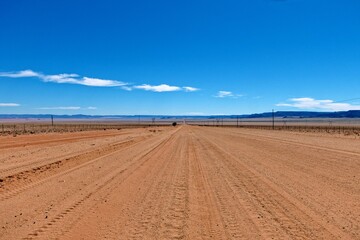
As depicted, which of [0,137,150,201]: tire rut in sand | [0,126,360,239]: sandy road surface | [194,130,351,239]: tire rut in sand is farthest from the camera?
[0,137,150,201]: tire rut in sand

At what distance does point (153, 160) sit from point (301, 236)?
12.2 metres

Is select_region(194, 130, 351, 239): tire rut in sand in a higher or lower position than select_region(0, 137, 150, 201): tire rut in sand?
lower

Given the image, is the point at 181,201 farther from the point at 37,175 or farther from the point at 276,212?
the point at 37,175

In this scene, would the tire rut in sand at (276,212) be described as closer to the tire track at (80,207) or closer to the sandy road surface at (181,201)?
the sandy road surface at (181,201)

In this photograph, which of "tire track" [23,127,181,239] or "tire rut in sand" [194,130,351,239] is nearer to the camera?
"tire rut in sand" [194,130,351,239]

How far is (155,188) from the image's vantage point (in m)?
10.8

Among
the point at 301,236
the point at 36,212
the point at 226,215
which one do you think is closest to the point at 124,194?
the point at 36,212

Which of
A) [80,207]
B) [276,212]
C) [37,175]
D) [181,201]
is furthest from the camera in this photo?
[37,175]

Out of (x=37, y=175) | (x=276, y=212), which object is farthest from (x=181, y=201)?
(x=37, y=175)

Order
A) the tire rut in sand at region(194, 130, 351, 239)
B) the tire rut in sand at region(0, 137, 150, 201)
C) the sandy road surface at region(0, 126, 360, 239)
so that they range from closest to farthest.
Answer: the tire rut in sand at region(194, 130, 351, 239)
the sandy road surface at region(0, 126, 360, 239)
the tire rut in sand at region(0, 137, 150, 201)

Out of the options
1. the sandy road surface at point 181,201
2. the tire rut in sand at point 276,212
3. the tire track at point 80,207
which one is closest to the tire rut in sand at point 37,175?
the sandy road surface at point 181,201

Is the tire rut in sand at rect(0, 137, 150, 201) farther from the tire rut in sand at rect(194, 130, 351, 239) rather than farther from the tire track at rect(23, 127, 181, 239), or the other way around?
the tire rut in sand at rect(194, 130, 351, 239)

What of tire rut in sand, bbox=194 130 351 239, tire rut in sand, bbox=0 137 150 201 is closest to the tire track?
tire rut in sand, bbox=0 137 150 201

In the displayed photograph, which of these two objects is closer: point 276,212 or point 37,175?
point 276,212
